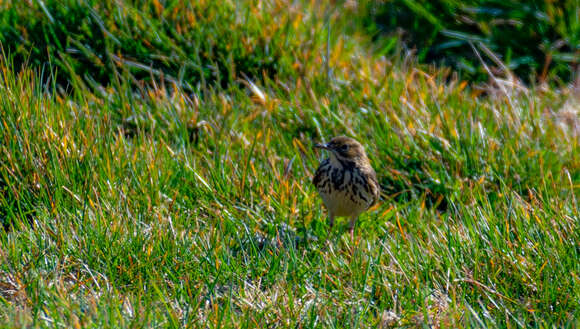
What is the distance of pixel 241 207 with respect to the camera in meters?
4.66

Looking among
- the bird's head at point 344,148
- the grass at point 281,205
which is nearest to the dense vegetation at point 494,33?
the grass at point 281,205

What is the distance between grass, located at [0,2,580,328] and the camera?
11.9ft

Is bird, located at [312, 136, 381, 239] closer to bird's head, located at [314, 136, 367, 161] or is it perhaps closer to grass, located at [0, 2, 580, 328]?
bird's head, located at [314, 136, 367, 161]

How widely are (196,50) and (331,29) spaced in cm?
128

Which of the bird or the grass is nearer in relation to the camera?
the grass

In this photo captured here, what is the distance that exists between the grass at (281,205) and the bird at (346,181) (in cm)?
11

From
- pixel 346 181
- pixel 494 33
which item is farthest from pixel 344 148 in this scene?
pixel 494 33

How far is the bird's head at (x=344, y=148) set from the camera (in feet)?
16.2

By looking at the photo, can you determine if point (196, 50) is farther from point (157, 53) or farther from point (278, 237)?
point (278, 237)

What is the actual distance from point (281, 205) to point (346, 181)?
1.59 ft

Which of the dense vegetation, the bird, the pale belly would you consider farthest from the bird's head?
the dense vegetation

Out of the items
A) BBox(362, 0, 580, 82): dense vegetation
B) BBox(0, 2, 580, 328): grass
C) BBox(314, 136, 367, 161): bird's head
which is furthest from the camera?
BBox(362, 0, 580, 82): dense vegetation

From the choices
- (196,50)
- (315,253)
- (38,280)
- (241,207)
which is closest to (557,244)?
(315,253)

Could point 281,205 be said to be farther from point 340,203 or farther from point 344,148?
point 344,148
